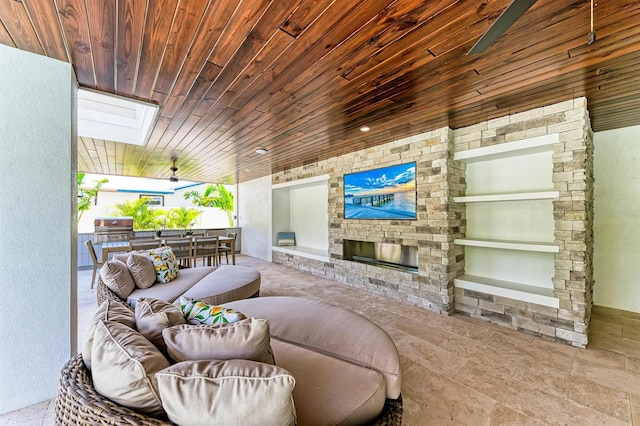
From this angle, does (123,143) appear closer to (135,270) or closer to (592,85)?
(135,270)

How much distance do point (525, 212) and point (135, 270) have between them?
458cm


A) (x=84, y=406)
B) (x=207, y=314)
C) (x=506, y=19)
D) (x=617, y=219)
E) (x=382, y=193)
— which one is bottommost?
(x=84, y=406)

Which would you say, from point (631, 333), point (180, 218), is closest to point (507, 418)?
point (631, 333)

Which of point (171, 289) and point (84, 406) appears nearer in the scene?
point (84, 406)

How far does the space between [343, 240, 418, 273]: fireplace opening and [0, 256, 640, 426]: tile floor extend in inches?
33.2

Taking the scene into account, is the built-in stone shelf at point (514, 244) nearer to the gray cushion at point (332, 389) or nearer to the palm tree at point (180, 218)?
the gray cushion at point (332, 389)

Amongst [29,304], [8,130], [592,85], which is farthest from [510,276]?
[8,130]

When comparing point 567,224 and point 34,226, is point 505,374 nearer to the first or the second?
point 567,224

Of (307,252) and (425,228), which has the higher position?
(425,228)

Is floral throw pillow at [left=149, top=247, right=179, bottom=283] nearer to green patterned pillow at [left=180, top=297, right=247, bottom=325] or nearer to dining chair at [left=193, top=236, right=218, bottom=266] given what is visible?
dining chair at [left=193, top=236, right=218, bottom=266]

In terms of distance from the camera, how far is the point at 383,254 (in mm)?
4445

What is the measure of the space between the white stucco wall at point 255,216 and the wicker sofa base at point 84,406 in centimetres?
583

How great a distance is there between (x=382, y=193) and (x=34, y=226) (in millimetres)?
3826

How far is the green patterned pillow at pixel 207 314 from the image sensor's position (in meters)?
1.31
